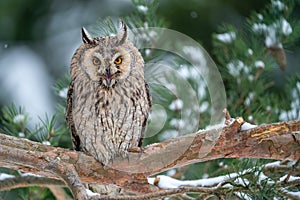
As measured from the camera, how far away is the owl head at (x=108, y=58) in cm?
275

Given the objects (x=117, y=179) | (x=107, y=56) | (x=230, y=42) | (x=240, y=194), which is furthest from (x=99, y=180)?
(x=230, y=42)

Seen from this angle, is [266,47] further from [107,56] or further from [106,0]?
[106,0]

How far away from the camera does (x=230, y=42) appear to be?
3695mm

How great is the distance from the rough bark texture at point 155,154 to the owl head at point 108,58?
347mm

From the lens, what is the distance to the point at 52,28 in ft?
17.6

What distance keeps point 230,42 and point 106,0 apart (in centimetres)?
190

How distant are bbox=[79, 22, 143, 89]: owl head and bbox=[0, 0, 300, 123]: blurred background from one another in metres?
1.98

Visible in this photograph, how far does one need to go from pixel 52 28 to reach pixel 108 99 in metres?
2.64

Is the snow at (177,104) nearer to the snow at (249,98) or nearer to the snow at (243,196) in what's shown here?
the snow at (249,98)

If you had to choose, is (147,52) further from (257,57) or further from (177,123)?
(257,57)

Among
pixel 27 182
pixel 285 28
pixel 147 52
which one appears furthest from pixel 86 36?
pixel 285 28

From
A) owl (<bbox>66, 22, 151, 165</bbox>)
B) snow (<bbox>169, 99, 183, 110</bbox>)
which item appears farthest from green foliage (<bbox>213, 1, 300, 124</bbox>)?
owl (<bbox>66, 22, 151, 165</bbox>)

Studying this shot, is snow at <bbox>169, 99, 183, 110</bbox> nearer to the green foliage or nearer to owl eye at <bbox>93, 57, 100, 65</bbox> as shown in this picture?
the green foliage

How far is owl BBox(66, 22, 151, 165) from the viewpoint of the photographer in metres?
2.82
